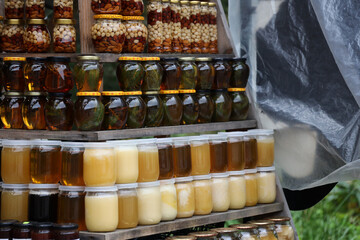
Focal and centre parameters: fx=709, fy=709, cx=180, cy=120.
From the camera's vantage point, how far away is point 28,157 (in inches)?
130

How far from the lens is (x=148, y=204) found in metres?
3.33

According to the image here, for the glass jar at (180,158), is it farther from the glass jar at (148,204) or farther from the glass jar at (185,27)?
the glass jar at (185,27)

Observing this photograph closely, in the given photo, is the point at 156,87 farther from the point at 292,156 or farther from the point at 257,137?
the point at 292,156

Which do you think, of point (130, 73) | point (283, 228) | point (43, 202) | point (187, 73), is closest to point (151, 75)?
point (130, 73)

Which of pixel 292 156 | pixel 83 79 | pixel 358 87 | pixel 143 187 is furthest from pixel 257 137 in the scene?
pixel 83 79

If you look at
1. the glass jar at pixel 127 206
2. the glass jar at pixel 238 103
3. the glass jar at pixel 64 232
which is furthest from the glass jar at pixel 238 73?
the glass jar at pixel 64 232

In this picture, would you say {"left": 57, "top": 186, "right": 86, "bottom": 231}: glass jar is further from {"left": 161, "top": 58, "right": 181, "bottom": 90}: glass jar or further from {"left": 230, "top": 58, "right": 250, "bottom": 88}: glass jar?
{"left": 230, "top": 58, "right": 250, "bottom": 88}: glass jar

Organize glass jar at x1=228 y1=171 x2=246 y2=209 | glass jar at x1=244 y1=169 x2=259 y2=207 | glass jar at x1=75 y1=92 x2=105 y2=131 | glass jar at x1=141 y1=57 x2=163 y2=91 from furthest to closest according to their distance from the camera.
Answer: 1. glass jar at x1=244 y1=169 x2=259 y2=207
2. glass jar at x1=228 y1=171 x2=246 y2=209
3. glass jar at x1=141 y1=57 x2=163 y2=91
4. glass jar at x1=75 y1=92 x2=105 y2=131

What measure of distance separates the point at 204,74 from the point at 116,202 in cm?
102

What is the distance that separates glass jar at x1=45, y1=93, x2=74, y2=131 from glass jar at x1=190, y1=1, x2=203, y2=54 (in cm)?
96

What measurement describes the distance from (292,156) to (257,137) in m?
0.27

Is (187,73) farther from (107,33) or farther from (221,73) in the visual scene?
(107,33)

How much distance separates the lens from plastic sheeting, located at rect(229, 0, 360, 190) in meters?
3.82

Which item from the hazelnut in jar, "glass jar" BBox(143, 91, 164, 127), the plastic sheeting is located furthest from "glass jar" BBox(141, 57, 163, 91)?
the plastic sheeting
